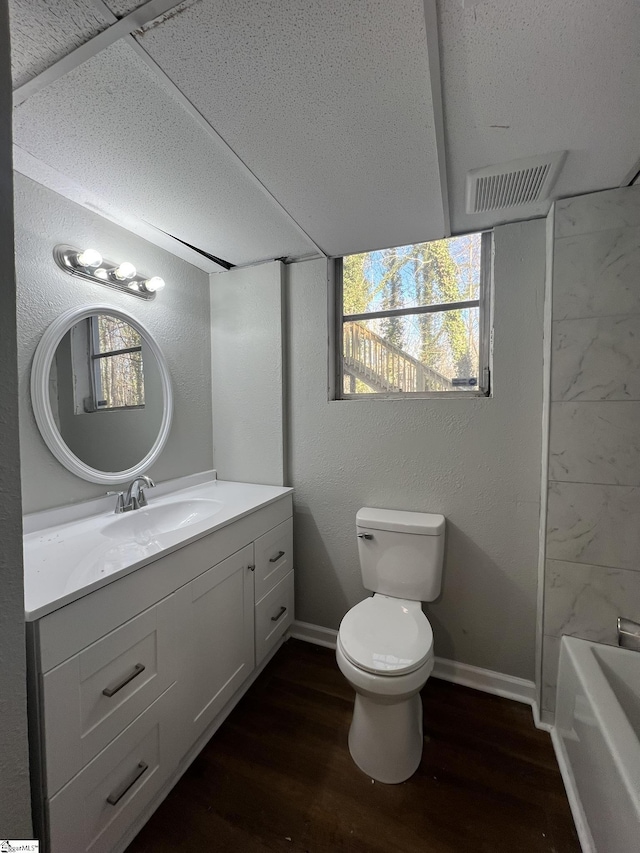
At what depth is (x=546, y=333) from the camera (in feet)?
4.75

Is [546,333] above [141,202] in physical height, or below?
below

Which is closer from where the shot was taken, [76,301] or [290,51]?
[290,51]

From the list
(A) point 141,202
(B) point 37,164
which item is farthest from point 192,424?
(B) point 37,164

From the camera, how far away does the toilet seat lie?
118cm

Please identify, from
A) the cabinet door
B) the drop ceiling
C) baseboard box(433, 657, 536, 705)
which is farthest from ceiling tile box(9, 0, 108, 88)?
baseboard box(433, 657, 536, 705)

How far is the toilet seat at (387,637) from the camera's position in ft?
3.87

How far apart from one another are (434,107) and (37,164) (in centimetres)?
131

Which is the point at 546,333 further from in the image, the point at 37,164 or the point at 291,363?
the point at 37,164

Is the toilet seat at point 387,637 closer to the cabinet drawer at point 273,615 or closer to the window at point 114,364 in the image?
the cabinet drawer at point 273,615

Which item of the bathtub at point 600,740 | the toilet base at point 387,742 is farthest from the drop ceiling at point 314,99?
the toilet base at point 387,742

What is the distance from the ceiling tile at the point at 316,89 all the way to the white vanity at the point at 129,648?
1319 millimetres

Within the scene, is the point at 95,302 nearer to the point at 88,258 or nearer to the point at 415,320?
the point at 88,258

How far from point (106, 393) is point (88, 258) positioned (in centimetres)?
55

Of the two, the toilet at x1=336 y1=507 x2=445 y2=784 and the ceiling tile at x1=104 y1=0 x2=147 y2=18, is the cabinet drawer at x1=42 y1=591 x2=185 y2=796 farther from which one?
the ceiling tile at x1=104 y1=0 x2=147 y2=18
